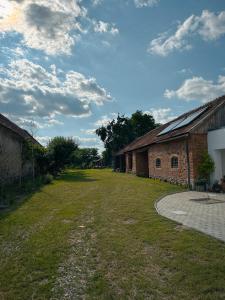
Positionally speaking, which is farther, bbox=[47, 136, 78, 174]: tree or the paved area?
bbox=[47, 136, 78, 174]: tree

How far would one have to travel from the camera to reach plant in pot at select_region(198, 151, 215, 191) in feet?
50.5

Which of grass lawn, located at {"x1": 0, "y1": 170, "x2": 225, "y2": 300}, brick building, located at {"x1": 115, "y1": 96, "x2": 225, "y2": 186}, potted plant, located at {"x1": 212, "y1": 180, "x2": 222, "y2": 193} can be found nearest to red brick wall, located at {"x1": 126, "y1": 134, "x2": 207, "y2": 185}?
brick building, located at {"x1": 115, "y1": 96, "x2": 225, "y2": 186}

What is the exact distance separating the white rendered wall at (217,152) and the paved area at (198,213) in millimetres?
3950

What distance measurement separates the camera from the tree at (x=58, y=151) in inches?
1086

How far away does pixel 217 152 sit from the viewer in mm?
15898

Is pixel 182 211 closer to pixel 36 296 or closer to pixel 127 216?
pixel 127 216

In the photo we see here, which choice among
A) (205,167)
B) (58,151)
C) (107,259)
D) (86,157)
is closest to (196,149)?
(205,167)

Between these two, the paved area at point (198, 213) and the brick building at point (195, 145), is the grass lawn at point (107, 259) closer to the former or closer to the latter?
the paved area at point (198, 213)

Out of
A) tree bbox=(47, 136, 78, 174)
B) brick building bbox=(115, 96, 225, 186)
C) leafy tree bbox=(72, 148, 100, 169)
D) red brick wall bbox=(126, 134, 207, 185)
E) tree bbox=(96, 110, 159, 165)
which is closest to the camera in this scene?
brick building bbox=(115, 96, 225, 186)

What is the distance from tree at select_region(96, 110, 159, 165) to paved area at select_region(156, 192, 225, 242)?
37.3 metres

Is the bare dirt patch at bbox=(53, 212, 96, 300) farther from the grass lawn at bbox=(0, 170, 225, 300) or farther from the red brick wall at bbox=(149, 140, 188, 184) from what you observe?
the red brick wall at bbox=(149, 140, 188, 184)

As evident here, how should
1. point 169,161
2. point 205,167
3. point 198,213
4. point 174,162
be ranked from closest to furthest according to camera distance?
point 198,213 < point 205,167 < point 174,162 < point 169,161

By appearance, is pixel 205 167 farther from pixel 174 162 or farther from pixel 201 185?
pixel 174 162

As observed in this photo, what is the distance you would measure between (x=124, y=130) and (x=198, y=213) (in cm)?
4112
